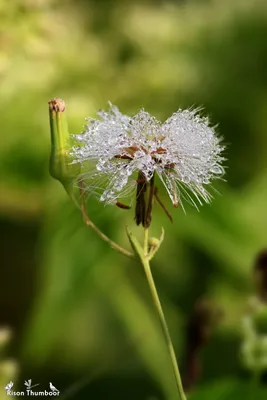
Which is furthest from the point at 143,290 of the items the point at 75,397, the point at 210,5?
the point at 210,5

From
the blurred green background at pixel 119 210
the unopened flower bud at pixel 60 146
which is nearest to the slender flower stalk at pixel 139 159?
the unopened flower bud at pixel 60 146

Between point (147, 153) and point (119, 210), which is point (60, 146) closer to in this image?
point (147, 153)

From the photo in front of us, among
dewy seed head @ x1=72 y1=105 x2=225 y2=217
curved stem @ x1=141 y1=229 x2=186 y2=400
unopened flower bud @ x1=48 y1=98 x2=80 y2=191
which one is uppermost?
Result: unopened flower bud @ x1=48 y1=98 x2=80 y2=191

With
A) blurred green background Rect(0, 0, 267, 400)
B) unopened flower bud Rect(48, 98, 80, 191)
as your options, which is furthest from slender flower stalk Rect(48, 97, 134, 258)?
blurred green background Rect(0, 0, 267, 400)

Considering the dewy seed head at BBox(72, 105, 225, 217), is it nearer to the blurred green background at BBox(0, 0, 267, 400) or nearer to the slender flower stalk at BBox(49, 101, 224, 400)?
the slender flower stalk at BBox(49, 101, 224, 400)

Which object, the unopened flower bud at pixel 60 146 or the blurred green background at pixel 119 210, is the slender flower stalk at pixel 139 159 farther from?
the blurred green background at pixel 119 210

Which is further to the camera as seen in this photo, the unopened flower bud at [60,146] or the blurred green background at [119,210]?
the blurred green background at [119,210]
